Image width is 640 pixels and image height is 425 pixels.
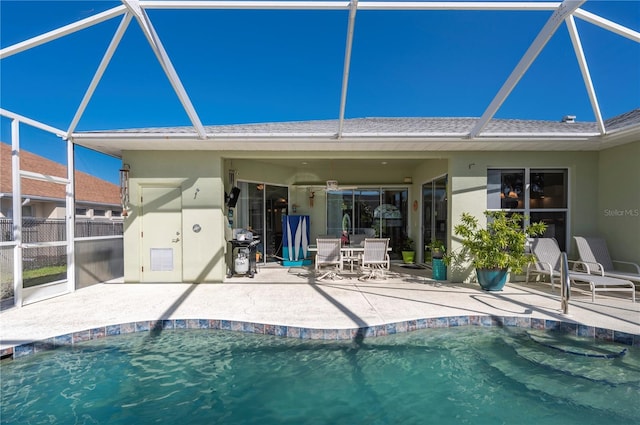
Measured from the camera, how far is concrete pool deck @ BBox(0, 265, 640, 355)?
4180mm

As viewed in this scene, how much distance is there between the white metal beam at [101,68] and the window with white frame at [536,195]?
723 centimetres

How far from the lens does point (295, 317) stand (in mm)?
4383

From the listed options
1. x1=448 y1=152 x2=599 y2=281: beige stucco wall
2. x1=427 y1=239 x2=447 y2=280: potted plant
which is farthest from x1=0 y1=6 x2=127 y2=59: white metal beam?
x1=427 y1=239 x2=447 y2=280: potted plant

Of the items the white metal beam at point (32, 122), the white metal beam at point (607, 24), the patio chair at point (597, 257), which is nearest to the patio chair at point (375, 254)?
the patio chair at point (597, 257)

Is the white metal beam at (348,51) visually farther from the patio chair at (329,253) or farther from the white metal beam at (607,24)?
the patio chair at (329,253)

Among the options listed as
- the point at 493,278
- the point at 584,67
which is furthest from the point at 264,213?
the point at 584,67

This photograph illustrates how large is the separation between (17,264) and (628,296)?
34.9 feet

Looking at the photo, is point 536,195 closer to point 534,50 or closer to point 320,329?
point 534,50

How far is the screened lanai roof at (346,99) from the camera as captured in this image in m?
3.66

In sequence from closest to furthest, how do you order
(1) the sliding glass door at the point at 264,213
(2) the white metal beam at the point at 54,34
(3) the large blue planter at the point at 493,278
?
1. (2) the white metal beam at the point at 54,34
2. (3) the large blue planter at the point at 493,278
3. (1) the sliding glass door at the point at 264,213

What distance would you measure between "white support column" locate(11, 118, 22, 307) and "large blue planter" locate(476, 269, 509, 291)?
8.05m

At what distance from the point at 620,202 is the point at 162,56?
878 cm

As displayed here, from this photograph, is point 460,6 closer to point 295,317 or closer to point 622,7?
point 622,7

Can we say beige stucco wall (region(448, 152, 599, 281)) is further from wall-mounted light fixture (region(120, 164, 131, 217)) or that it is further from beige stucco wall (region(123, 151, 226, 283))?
wall-mounted light fixture (region(120, 164, 131, 217))
